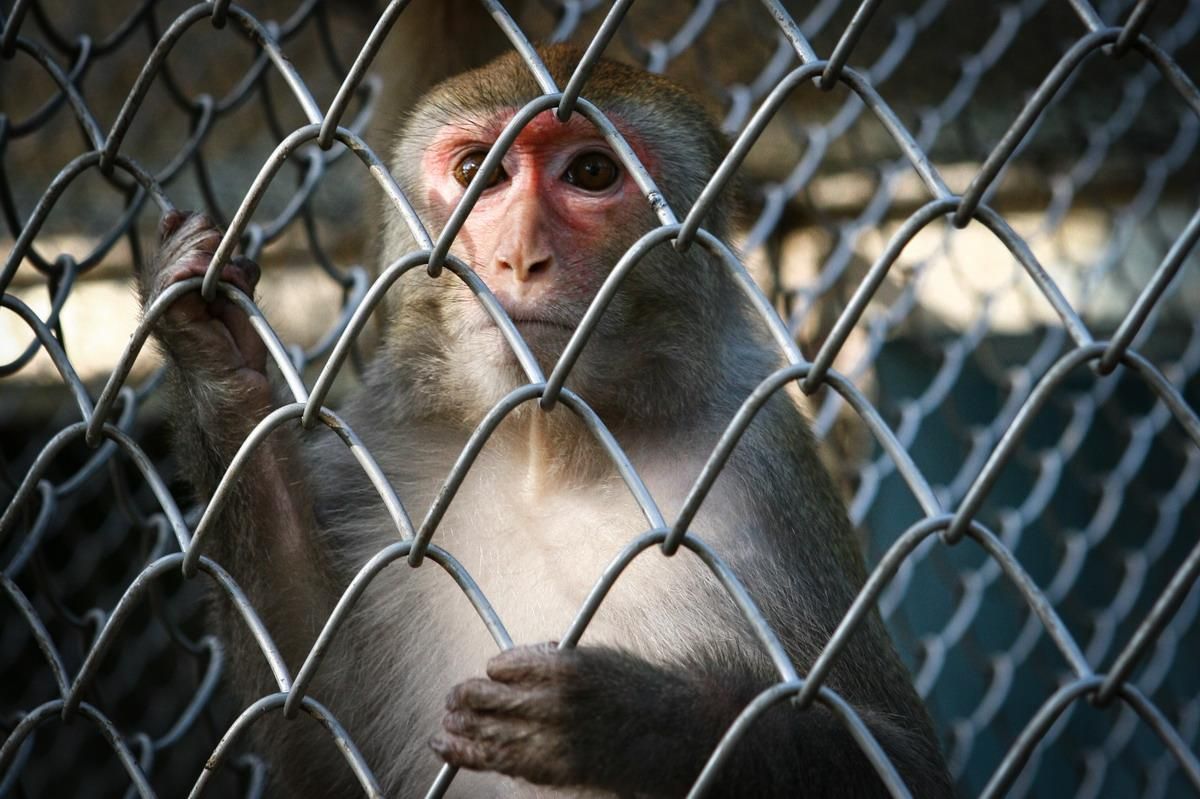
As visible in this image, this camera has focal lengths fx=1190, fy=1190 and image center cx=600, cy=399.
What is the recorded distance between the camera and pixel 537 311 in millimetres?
2061

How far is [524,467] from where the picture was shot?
90.4 inches

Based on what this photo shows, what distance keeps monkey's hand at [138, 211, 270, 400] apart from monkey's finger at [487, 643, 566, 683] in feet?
2.44

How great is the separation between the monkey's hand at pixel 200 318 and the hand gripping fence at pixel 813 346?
0.46 feet

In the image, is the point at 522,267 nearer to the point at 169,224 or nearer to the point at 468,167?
the point at 468,167

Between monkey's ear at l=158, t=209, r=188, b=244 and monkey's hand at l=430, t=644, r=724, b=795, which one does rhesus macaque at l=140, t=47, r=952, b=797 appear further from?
monkey's hand at l=430, t=644, r=724, b=795

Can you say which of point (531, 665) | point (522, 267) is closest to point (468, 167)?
point (522, 267)

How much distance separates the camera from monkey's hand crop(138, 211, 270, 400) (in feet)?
6.15

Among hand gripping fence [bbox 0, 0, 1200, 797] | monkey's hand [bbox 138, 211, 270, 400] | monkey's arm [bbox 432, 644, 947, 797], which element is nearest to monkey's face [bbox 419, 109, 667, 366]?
hand gripping fence [bbox 0, 0, 1200, 797]

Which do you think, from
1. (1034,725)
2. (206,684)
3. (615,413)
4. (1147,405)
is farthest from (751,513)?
(1147,405)

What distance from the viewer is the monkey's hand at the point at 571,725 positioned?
1466 millimetres

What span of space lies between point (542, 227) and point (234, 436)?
65cm

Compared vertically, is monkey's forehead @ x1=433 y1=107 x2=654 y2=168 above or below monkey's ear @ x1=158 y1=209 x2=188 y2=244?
above

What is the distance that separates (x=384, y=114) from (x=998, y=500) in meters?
3.78

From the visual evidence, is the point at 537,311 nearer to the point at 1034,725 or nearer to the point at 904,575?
the point at 1034,725
